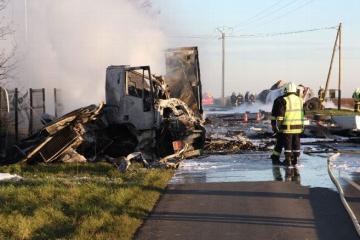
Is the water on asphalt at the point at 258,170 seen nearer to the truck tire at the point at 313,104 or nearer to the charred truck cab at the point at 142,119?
the charred truck cab at the point at 142,119

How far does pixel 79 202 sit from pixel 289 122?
5.40 metres

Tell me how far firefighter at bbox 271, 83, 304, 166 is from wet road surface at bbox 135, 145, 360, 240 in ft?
1.87

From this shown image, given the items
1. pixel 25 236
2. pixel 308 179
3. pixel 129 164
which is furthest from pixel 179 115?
pixel 25 236

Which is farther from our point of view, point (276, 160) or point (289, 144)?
point (276, 160)

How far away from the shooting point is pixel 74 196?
336 inches

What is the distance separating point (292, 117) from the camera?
1205cm

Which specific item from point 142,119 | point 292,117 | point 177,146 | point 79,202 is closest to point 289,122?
point 292,117

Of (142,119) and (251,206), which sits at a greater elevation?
(142,119)

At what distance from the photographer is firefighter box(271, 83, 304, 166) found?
1200 centimetres

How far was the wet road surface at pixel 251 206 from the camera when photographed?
6.46 meters

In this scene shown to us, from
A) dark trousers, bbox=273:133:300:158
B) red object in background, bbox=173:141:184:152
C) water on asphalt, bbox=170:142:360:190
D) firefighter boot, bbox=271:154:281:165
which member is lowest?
water on asphalt, bbox=170:142:360:190

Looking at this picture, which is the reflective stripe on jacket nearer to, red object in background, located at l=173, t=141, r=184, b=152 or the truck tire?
red object in background, located at l=173, t=141, r=184, b=152

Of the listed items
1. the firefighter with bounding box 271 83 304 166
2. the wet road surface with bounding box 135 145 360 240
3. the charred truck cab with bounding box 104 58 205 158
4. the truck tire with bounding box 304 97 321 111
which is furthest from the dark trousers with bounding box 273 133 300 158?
the truck tire with bounding box 304 97 321 111

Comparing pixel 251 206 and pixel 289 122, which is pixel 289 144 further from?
pixel 251 206
